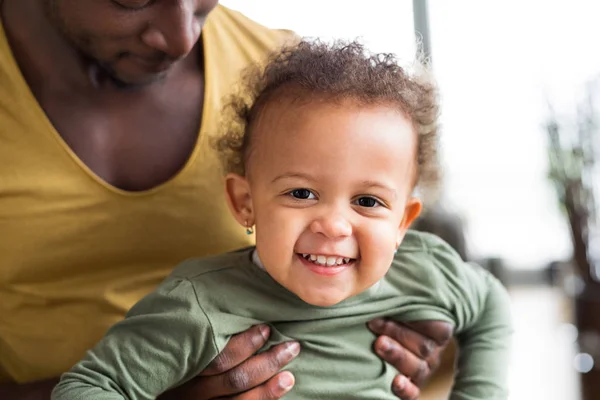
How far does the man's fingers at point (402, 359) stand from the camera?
1190 millimetres

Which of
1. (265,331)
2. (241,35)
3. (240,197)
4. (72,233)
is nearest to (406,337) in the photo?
(265,331)

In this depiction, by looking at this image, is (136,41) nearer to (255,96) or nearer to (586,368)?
(255,96)

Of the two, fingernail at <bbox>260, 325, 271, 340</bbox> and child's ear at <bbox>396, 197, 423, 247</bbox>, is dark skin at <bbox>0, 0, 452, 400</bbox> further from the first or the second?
child's ear at <bbox>396, 197, 423, 247</bbox>

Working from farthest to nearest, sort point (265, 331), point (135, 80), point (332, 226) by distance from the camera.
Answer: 1. point (135, 80)
2. point (265, 331)
3. point (332, 226)

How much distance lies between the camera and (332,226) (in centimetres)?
104

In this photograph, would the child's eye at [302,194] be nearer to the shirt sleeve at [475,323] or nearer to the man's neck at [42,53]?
the shirt sleeve at [475,323]

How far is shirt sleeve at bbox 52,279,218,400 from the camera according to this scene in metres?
1.02

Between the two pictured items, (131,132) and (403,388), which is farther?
(131,132)

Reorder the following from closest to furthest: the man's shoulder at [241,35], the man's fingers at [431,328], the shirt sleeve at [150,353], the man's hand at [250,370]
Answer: the shirt sleeve at [150,353]
the man's hand at [250,370]
the man's fingers at [431,328]
the man's shoulder at [241,35]

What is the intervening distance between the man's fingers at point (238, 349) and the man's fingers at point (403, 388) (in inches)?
9.0

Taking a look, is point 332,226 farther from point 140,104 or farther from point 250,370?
point 140,104

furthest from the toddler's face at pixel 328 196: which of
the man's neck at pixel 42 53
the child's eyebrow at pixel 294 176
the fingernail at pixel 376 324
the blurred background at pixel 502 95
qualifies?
the blurred background at pixel 502 95

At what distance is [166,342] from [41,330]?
404mm

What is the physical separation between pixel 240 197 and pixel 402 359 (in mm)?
356
